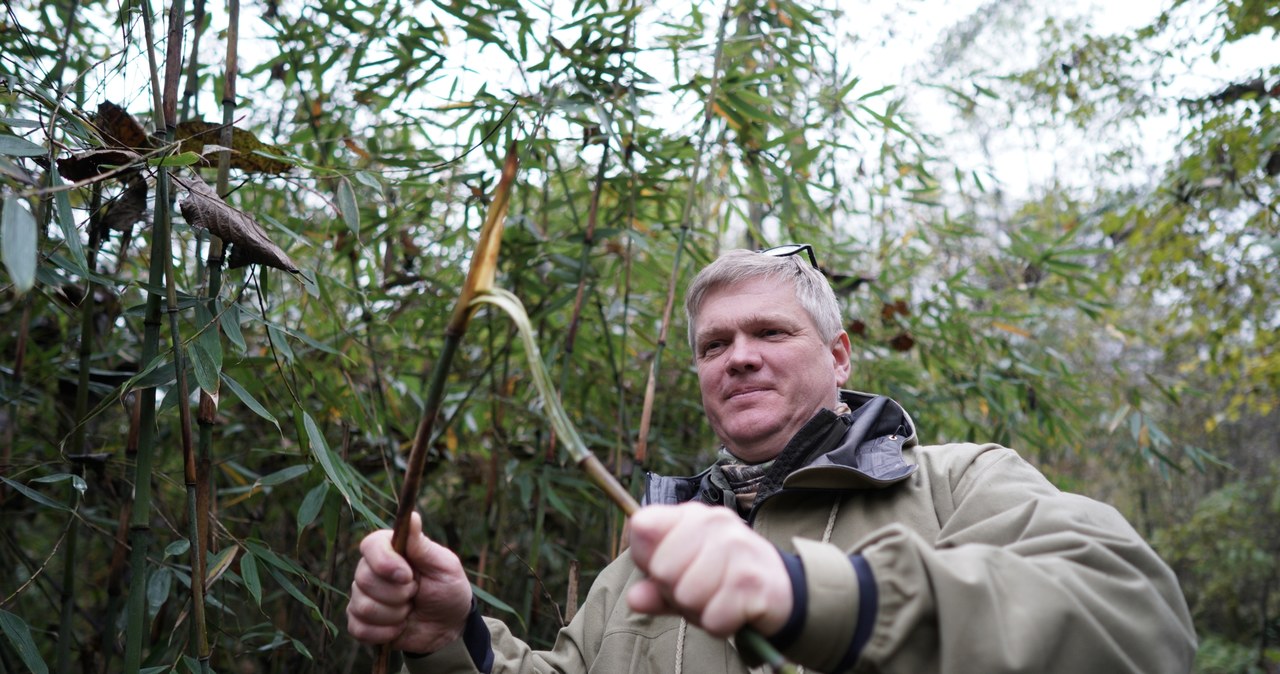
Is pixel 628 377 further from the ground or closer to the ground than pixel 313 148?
closer to the ground

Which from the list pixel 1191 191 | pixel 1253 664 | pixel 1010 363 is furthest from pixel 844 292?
pixel 1253 664

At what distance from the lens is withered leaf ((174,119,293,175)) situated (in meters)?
1.46

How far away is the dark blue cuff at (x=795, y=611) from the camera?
0.79 metres

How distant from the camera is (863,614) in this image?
831 mm

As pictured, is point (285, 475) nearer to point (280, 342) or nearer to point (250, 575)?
point (250, 575)

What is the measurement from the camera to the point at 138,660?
133 centimetres

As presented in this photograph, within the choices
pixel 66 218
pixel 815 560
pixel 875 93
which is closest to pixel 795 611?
pixel 815 560

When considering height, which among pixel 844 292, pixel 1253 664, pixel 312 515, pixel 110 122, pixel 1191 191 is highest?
pixel 1191 191

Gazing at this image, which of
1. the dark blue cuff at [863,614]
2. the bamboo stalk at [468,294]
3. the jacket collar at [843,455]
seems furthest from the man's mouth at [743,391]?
the bamboo stalk at [468,294]

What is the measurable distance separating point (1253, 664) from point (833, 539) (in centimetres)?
731

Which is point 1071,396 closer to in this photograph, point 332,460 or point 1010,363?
point 1010,363

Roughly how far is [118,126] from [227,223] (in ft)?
0.97

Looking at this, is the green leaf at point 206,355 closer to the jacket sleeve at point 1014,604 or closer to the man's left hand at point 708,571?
the man's left hand at point 708,571

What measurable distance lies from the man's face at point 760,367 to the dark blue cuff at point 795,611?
33.5 inches
